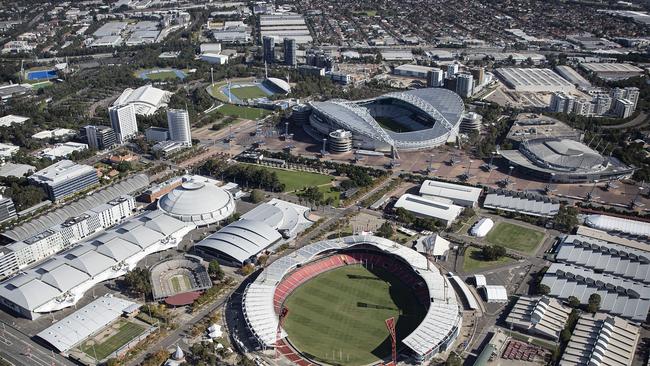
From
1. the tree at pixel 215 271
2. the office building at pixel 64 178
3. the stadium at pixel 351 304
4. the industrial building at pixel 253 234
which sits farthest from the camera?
the office building at pixel 64 178

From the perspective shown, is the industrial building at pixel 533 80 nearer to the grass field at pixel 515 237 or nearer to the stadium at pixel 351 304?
the grass field at pixel 515 237

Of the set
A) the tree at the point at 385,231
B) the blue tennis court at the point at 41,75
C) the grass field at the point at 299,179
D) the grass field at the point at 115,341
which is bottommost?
the grass field at the point at 115,341

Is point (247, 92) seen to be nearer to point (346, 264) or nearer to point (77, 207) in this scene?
point (77, 207)

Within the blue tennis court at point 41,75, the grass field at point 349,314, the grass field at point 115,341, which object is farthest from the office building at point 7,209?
the blue tennis court at point 41,75

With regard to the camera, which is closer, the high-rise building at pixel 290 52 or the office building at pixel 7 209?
the office building at pixel 7 209

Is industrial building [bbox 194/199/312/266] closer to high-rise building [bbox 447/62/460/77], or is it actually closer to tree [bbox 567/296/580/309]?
tree [bbox 567/296/580/309]

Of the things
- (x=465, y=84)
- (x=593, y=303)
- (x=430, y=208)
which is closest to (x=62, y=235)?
(x=430, y=208)
